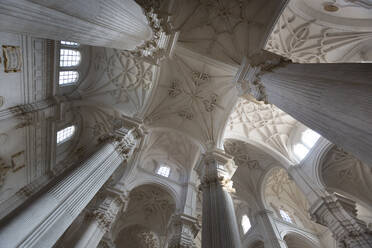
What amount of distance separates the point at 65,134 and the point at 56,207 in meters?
9.58

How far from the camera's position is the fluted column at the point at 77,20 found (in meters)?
2.74

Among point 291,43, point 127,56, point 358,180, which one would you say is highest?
point 127,56

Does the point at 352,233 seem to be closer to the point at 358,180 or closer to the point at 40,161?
the point at 358,180

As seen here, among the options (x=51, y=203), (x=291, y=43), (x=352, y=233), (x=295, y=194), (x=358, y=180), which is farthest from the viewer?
(x=295, y=194)

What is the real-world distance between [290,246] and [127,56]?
728 inches

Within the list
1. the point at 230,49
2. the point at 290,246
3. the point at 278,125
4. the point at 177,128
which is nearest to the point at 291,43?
the point at 230,49

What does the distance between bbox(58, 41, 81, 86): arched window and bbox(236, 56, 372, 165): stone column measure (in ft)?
33.4

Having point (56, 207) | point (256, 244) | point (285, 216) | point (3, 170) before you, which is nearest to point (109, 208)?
point (3, 170)

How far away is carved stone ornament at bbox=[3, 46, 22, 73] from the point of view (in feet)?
21.4

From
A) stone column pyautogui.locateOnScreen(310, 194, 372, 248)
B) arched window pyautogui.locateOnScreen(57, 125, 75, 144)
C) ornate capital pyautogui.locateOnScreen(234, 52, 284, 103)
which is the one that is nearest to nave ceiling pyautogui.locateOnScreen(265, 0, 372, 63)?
ornate capital pyautogui.locateOnScreen(234, 52, 284, 103)

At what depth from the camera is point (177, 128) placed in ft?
43.4

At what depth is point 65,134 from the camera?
40.9ft

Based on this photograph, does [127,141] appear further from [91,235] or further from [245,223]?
[245,223]

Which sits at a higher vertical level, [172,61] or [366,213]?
[172,61]
